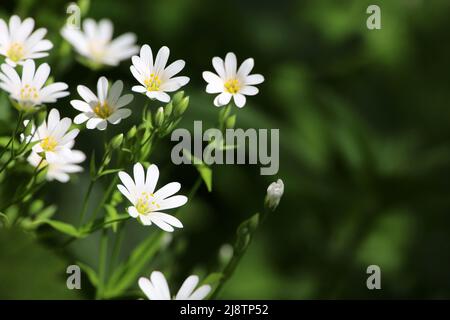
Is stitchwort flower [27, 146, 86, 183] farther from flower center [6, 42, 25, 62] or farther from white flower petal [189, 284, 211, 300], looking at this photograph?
white flower petal [189, 284, 211, 300]

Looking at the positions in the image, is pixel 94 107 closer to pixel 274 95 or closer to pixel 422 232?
pixel 274 95

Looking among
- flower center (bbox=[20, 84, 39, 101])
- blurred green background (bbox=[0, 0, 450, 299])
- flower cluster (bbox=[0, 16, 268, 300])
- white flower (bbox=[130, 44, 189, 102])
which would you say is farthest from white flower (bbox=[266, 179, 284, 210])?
flower center (bbox=[20, 84, 39, 101])

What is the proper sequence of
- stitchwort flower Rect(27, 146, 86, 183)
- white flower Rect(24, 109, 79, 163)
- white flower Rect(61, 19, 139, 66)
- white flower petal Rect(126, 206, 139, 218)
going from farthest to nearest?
white flower Rect(61, 19, 139, 66)
stitchwort flower Rect(27, 146, 86, 183)
white flower Rect(24, 109, 79, 163)
white flower petal Rect(126, 206, 139, 218)

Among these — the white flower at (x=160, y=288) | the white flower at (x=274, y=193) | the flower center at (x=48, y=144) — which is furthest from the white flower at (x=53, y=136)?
the white flower at (x=274, y=193)

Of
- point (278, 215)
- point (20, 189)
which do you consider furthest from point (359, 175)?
point (20, 189)
